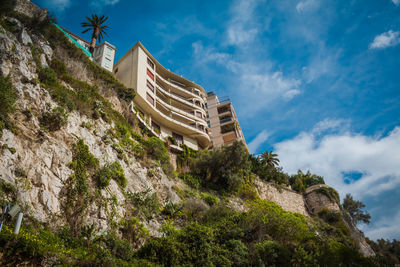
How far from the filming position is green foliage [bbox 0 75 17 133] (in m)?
11.4

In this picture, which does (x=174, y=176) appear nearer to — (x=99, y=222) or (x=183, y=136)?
(x=99, y=222)

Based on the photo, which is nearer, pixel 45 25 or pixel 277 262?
pixel 277 262

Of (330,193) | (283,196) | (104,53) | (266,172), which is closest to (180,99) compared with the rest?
(104,53)

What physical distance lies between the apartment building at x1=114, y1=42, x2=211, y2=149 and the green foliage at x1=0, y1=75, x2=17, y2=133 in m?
14.8

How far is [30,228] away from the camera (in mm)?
9359

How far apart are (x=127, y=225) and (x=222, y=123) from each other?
34.1 m

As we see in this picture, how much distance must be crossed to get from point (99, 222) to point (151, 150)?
11123 millimetres

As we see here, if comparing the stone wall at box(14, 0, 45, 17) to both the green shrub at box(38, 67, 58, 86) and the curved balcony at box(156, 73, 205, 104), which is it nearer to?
the green shrub at box(38, 67, 58, 86)

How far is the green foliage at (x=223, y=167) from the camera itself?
27.5m

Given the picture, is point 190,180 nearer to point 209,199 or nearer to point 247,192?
point 209,199

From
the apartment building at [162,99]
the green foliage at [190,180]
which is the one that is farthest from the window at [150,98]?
the green foliage at [190,180]

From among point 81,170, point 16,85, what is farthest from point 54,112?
point 81,170

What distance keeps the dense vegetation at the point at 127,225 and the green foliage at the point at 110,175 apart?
51 millimetres

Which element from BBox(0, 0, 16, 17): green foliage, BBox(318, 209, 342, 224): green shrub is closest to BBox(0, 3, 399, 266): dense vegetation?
BBox(0, 0, 16, 17): green foliage
